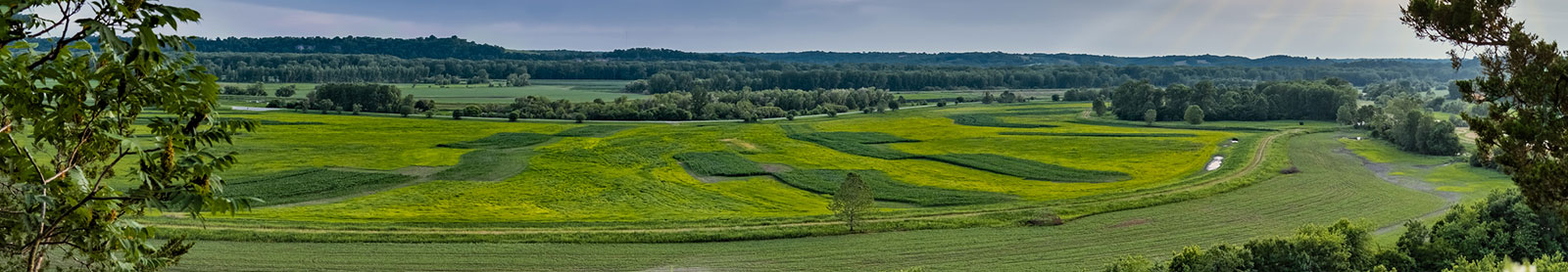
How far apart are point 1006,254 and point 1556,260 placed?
1639 cm

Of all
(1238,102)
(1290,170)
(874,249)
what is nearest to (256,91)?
(874,249)

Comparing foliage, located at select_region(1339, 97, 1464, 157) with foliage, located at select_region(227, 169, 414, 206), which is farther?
foliage, located at select_region(1339, 97, 1464, 157)

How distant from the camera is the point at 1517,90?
13727 millimetres

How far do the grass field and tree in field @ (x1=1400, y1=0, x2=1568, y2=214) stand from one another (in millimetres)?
17333

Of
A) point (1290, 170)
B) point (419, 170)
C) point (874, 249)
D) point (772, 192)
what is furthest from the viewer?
point (1290, 170)

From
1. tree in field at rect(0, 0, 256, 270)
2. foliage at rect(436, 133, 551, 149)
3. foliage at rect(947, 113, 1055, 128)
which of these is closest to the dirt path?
foliage at rect(947, 113, 1055, 128)

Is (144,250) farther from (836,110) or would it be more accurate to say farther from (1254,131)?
(836,110)

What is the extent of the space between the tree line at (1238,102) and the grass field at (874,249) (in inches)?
2917

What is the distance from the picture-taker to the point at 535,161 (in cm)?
6738

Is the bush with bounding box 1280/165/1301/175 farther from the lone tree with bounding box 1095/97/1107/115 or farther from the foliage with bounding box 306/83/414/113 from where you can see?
the foliage with bounding box 306/83/414/113

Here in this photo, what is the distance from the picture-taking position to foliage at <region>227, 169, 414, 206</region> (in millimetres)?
49125

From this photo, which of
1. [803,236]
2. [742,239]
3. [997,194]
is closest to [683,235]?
[742,239]

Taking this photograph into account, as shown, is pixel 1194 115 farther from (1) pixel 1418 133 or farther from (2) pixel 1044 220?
(2) pixel 1044 220

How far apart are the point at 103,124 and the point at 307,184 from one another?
166ft
